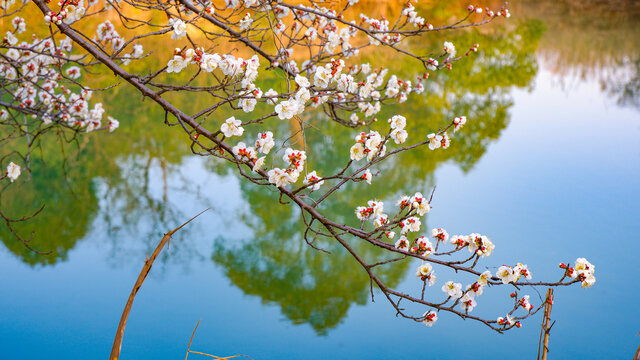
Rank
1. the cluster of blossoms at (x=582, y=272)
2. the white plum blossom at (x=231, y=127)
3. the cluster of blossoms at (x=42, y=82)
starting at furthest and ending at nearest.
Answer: the cluster of blossoms at (x=42, y=82) < the white plum blossom at (x=231, y=127) < the cluster of blossoms at (x=582, y=272)

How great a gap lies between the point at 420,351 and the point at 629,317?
1558mm

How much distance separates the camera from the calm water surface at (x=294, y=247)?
3.53 metres

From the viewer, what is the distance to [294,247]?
14.9 ft

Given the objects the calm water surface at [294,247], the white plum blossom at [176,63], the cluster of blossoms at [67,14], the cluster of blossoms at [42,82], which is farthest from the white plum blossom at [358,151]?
the cluster of blossoms at [42,82]

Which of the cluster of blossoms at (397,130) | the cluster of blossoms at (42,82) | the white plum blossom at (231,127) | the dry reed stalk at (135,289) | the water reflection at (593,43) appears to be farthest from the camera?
the water reflection at (593,43)

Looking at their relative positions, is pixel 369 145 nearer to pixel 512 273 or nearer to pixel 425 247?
pixel 425 247

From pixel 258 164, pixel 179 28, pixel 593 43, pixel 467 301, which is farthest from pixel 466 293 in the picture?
pixel 593 43

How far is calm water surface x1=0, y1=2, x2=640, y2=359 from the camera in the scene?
11.6 feet

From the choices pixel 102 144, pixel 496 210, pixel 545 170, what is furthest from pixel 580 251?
pixel 102 144

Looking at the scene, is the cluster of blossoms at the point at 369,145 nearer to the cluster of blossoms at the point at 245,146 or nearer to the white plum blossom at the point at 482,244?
the cluster of blossoms at the point at 245,146

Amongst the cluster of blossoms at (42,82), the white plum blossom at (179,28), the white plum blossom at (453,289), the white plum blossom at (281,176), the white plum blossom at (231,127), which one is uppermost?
the cluster of blossoms at (42,82)

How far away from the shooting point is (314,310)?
3805 millimetres

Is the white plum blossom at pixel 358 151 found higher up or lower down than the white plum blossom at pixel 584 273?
higher up

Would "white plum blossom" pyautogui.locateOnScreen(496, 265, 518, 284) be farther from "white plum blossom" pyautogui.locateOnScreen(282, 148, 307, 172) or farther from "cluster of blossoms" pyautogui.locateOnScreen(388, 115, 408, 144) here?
"white plum blossom" pyautogui.locateOnScreen(282, 148, 307, 172)
